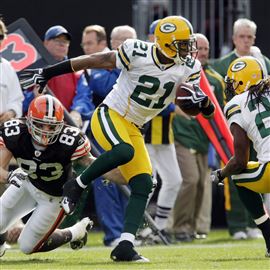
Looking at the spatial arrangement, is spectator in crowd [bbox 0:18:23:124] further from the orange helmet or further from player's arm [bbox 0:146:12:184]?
the orange helmet

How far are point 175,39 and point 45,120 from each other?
108 cm

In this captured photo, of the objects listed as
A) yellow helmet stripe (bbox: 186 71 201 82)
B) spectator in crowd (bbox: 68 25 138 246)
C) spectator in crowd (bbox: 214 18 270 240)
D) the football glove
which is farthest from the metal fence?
the football glove

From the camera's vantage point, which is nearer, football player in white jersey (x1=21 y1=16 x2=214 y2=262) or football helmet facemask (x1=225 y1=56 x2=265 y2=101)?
football player in white jersey (x1=21 y1=16 x2=214 y2=262)

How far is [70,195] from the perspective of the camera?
733 centimetres

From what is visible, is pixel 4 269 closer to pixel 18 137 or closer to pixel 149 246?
pixel 18 137

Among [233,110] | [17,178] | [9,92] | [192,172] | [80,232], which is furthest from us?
[192,172]

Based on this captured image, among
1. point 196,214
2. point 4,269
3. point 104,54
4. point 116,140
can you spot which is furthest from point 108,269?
point 196,214

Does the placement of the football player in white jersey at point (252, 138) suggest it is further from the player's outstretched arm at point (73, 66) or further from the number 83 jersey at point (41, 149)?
the number 83 jersey at point (41, 149)

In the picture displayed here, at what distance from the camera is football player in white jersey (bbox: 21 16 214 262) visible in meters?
7.41

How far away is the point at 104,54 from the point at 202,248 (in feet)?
7.53

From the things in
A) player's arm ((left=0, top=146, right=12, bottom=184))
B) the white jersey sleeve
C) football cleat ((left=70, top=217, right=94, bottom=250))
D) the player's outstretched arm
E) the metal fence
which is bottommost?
football cleat ((left=70, top=217, right=94, bottom=250))

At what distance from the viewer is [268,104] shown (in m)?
7.59

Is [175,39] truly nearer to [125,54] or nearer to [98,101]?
[125,54]

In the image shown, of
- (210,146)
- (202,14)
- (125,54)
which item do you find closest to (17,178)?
(125,54)
